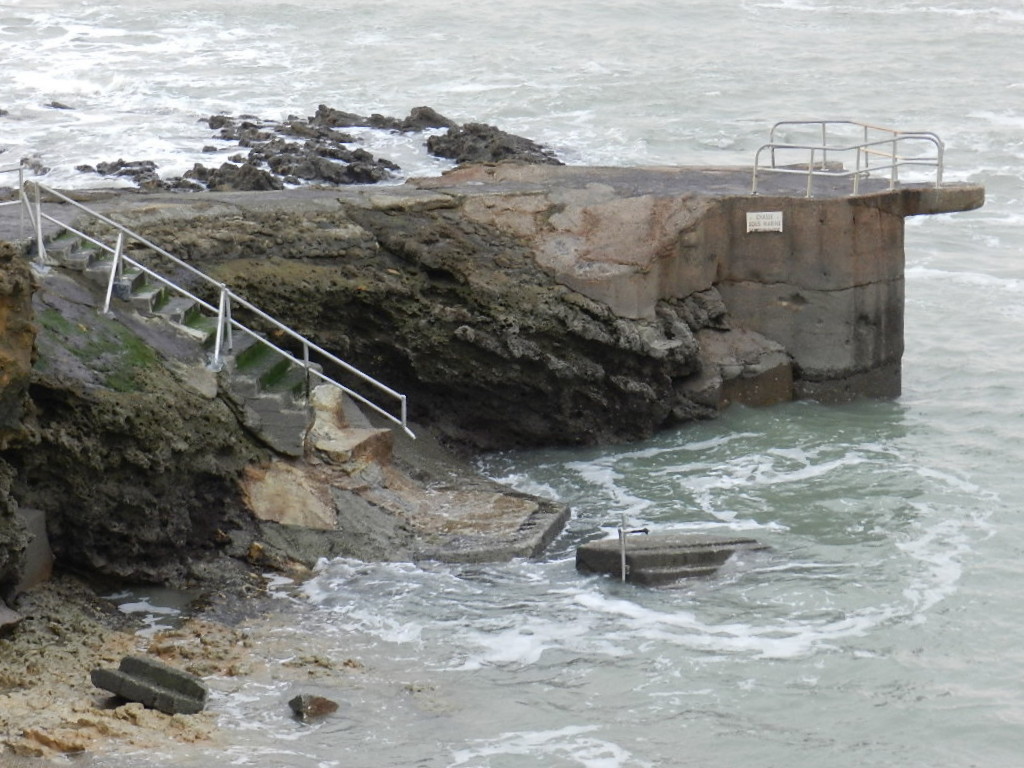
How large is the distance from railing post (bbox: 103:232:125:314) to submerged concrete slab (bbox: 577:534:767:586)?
14.7ft

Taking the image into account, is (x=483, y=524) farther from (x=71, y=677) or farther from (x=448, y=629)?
(x=71, y=677)

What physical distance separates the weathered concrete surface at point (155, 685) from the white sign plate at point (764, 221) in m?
9.05

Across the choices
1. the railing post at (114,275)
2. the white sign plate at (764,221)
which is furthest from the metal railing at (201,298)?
the white sign plate at (764,221)

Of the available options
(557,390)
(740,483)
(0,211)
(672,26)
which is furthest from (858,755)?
(672,26)

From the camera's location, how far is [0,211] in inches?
600

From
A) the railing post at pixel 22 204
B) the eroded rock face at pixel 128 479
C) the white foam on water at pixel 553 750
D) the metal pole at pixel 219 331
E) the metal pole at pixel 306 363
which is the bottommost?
the white foam on water at pixel 553 750

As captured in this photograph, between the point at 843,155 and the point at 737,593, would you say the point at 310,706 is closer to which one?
the point at 737,593

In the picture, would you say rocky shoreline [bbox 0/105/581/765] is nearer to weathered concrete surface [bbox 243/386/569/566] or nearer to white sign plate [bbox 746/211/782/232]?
weathered concrete surface [bbox 243/386/569/566]

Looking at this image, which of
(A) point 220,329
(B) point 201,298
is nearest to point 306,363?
(A) point 220,329

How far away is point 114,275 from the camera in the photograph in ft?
43.6

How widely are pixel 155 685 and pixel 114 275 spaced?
4621mm

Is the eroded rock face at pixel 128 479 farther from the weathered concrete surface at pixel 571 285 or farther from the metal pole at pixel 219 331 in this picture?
the weathered concrete surface at pixel 571 285

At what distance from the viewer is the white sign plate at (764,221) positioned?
16.8 metres

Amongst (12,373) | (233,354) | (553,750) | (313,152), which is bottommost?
(553,750)
